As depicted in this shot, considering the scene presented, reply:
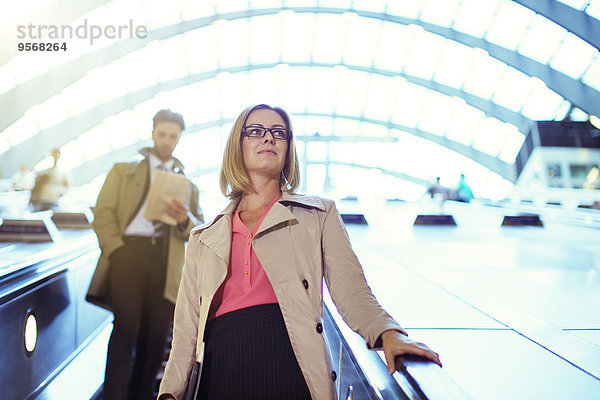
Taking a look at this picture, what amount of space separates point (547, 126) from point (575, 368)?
58.8ft

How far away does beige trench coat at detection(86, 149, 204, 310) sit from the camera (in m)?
3.04

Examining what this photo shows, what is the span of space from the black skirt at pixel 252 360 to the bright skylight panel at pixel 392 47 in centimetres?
2730

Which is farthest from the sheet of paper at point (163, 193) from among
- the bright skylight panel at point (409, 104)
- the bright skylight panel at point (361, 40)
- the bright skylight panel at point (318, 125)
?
the bright skylight panel at point (318, 125)

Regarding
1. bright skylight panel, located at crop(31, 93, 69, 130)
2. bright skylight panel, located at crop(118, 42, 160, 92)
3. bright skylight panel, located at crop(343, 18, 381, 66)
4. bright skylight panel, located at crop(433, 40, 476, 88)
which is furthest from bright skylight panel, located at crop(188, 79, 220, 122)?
bright skylight panel, located at crop(433, 40, 476, 88)

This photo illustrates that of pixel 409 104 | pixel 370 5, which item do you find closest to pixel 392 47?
pixel 370 5

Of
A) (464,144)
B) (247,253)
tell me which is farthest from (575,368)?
(464,144)

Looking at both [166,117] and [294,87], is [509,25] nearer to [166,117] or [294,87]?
[294,87]

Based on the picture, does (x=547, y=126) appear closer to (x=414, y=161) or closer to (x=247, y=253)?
(x=247, y=253)

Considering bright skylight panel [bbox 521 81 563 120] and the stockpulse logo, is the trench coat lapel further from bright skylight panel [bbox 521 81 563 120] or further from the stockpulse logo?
bright skylight panel [bbox 521 81 563 120]

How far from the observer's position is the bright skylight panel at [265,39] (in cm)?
2522

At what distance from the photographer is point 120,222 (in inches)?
123

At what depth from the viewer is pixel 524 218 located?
29.1 feet

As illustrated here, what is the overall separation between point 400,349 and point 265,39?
91.7 feet

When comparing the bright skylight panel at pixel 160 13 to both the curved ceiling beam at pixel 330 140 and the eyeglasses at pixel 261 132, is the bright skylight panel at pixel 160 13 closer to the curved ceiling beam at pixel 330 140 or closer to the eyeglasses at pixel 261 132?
the curved ceiling beam at pixel 330 140
